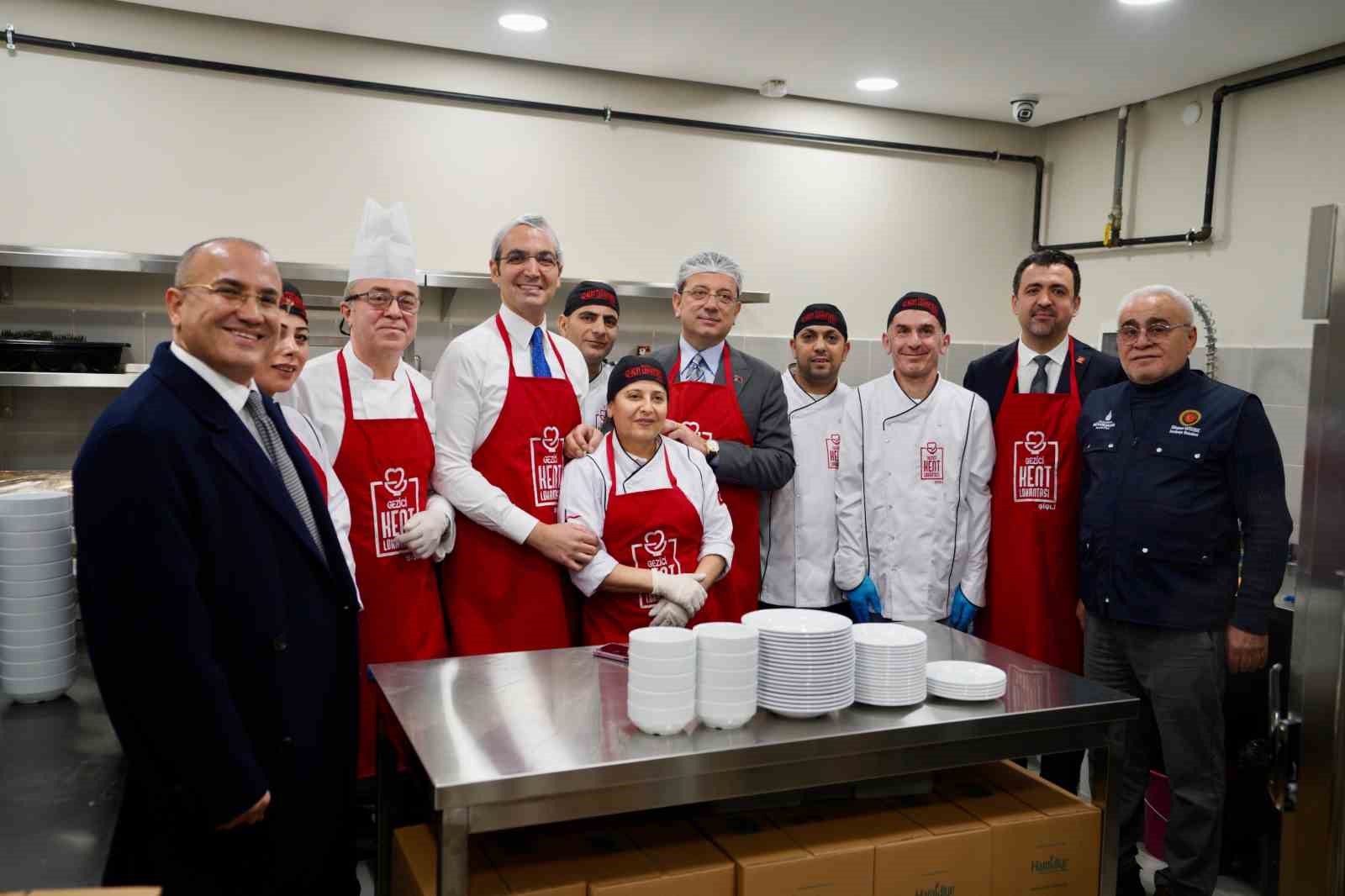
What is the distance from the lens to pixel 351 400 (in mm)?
2545

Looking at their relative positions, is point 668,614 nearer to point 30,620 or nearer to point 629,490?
point 629,490

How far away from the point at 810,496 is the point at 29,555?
6.87 ft

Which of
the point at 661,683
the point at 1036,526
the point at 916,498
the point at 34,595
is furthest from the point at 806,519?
the point at 34,595

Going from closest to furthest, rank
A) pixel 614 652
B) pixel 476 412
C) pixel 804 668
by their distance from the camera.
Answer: pixel 804 668, pixel 614 652, pixel 476 412

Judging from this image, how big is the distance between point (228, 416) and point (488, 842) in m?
0.88

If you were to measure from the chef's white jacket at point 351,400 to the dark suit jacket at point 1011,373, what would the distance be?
5.84ft

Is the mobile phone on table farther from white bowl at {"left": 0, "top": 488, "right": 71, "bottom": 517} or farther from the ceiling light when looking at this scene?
the ceiling light

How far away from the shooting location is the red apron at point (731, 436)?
9.78 ft

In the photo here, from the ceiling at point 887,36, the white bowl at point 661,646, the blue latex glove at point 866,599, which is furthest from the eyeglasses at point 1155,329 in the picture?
the white bowl at point 661,646

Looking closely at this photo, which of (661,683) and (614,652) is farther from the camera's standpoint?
(614,652)

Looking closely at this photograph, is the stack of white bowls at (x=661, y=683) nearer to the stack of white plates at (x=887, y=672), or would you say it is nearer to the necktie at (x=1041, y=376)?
the stack of white plates at (x=887, y=672)

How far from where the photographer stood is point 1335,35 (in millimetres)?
3896

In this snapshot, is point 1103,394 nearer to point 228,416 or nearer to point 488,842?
point 488,842

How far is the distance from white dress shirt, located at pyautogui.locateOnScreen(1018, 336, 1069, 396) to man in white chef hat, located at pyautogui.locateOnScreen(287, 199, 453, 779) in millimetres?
1855
